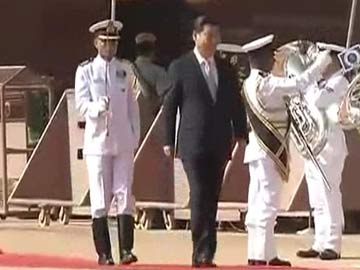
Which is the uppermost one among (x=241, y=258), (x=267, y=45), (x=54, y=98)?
(x=267, y=45)

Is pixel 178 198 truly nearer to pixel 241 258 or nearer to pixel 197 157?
pixel 241 258

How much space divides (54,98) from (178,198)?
2238 millimetres

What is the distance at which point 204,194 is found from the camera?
11.5 m

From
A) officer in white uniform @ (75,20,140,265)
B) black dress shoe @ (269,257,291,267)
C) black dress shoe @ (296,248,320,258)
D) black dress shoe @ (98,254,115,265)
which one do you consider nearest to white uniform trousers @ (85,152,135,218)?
officer in white uniform @ (75,20,140,265)

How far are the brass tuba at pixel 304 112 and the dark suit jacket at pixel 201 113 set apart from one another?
594 mm

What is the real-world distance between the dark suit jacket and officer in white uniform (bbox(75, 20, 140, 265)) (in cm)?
48

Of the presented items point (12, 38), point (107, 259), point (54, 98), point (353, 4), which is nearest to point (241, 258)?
point (107, 259)

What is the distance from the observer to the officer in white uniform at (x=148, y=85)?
14.9m

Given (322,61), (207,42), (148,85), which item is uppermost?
(207,42)

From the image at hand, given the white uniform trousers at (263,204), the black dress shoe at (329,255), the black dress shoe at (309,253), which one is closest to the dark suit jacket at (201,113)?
the white uniform trousers at (263,204)

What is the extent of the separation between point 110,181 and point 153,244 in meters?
2.38

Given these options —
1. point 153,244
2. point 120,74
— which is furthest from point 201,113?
point 153,244

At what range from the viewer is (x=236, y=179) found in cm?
1492

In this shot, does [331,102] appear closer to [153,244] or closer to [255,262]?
[255,262]
